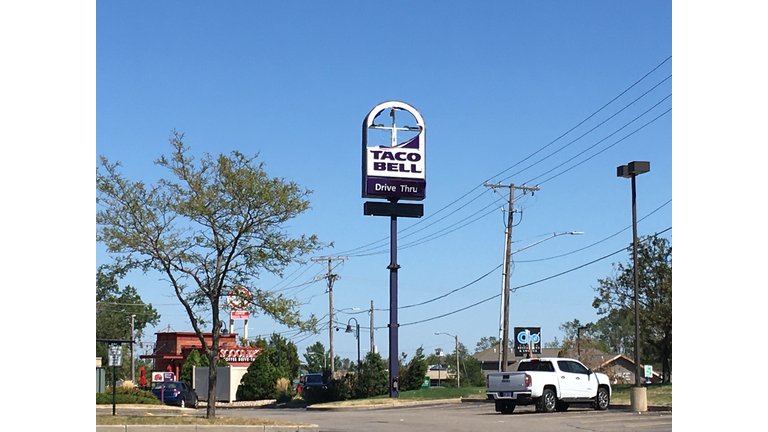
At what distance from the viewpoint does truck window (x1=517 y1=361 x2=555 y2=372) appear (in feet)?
89.1

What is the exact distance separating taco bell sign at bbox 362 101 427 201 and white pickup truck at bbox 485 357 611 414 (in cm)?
1709

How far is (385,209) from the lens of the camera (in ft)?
144

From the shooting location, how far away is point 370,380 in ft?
153

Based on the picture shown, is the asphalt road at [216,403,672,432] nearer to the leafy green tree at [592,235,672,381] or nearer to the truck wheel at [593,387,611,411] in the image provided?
the truck wheel at [593,387,611,411]

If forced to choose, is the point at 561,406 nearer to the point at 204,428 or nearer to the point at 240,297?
the point at 240,297

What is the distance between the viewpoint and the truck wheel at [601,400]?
92.5 feet

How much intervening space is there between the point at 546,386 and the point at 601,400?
100 inches

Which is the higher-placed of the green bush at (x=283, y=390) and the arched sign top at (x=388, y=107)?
the arched sign top at (x=388, y=107)

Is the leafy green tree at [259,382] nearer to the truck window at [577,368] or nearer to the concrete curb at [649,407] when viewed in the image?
the concrete curb at [649,407]

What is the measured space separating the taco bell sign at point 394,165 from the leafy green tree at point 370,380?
9.62m

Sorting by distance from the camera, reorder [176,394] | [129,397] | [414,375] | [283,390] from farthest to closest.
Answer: [283,390] → [414,375] → [176,394] → [129,397]

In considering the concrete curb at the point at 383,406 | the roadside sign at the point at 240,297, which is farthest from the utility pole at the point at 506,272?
the roadside sign at the point at 240,297

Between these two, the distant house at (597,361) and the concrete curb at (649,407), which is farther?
the distant house at (597,361)

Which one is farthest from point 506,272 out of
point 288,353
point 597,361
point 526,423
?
point 597,361
